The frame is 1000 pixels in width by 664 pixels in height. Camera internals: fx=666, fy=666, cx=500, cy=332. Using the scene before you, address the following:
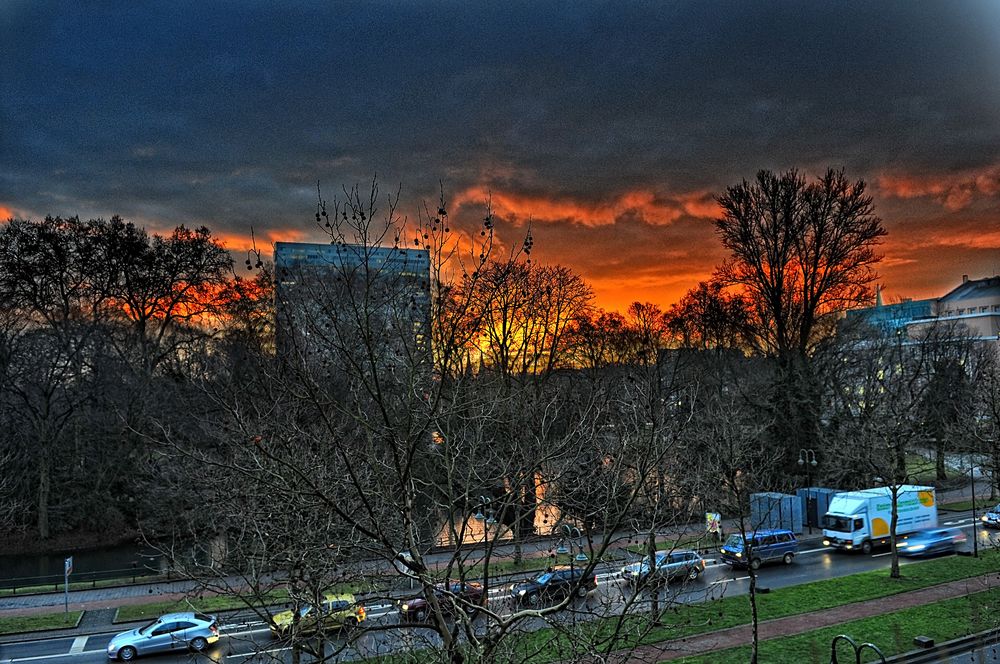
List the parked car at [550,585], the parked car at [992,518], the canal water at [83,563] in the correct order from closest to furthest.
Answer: the parked car at [550,585] < the parked car at [992,518] < the canal water at [83,563]

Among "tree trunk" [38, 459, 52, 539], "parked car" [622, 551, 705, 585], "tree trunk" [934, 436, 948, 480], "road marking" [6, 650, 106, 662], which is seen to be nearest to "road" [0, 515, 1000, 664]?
"road marking" [6, 650, 106, 662]

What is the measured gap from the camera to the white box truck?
29031 millimetres

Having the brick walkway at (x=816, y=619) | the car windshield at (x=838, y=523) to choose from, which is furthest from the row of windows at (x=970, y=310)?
the brick walkway at (x=816, y=619)

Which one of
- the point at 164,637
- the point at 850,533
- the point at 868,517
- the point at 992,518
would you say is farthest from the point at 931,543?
the point at 164,637

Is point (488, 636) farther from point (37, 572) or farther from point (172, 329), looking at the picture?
point (172, 329)

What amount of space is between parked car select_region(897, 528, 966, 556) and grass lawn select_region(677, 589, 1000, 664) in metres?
7.72

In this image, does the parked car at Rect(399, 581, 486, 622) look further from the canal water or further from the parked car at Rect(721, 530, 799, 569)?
the canal water

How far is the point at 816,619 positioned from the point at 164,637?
19.3m

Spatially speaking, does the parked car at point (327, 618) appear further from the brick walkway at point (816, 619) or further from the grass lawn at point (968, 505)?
the grass lawn at point (968, 505)

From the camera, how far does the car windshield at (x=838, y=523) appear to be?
29062 mm

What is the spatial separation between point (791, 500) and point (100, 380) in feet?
130

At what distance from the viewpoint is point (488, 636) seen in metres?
5.56

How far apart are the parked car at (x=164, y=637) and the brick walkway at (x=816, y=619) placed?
12796 mm


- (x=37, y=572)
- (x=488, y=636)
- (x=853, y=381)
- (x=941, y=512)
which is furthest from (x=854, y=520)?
(x=37, y=572)
